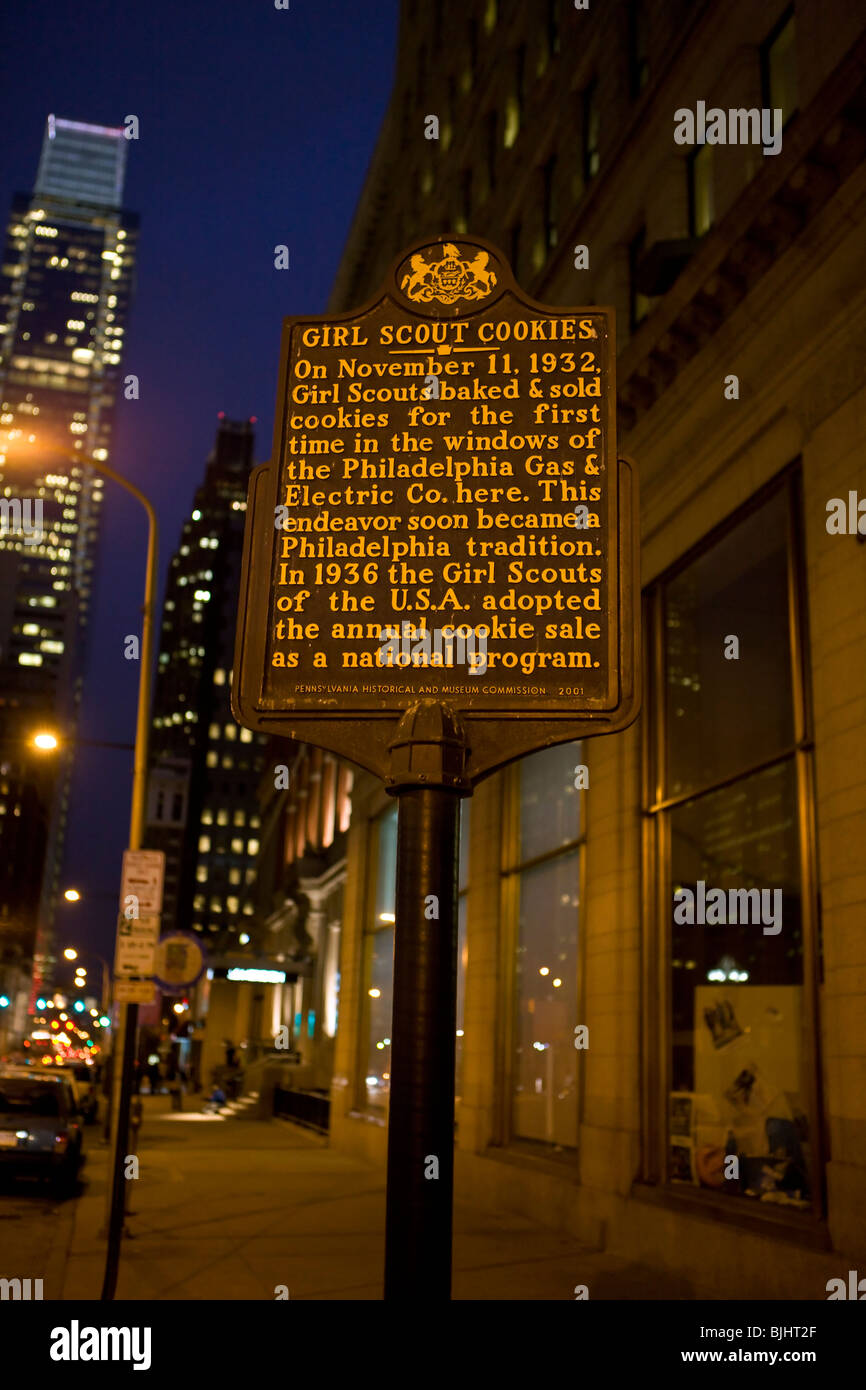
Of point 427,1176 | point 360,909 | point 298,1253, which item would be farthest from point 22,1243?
point 360,909

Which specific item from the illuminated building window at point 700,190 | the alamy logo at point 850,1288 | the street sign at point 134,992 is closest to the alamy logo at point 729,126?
the illuminated building window at point 700,190

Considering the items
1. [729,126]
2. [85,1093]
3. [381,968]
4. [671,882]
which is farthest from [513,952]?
[85,1093]

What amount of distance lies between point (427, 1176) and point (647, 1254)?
9789mm

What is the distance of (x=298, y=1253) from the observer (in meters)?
13.4

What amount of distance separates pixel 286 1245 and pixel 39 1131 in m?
7.47

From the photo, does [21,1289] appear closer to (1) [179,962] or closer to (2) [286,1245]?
(2) [286,1245]

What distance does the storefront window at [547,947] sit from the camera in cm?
1714

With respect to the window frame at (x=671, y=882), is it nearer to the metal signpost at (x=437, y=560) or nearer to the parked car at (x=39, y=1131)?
the metal signpost at (x=437, y=560)

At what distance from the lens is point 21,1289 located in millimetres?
11102

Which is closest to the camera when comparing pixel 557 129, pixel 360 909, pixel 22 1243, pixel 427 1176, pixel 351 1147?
pixel 427 1176

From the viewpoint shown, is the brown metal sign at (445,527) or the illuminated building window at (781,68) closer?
the brown metal sign at (445,527)
